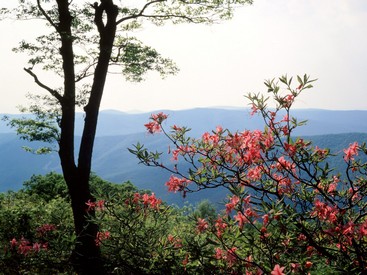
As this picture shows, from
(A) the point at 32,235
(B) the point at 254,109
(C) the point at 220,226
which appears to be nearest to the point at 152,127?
(B) the point at 254,109

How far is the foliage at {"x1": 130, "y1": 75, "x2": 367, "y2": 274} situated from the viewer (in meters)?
3.11

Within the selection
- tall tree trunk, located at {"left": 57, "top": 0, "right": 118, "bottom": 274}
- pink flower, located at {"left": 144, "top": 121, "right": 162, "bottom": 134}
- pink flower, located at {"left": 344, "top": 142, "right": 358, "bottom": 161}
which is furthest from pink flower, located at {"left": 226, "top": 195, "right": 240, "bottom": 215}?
tall tree trunk, located at {"left": 57, "top": 0, "right": 118, "bottom": 274}

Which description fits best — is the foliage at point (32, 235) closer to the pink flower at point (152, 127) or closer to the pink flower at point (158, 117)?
the pink flower at point (152, 127)

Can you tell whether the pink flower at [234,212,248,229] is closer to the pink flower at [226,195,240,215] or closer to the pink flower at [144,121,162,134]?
the pink flower at [226,195,240,215]

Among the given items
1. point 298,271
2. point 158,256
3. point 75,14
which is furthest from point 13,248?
point 75,14

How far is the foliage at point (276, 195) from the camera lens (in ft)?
10.2

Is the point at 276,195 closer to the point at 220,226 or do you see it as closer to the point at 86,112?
the point at 220,226

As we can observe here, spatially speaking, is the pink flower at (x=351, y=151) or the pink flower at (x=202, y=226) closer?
the pink flower at (x=351, y=151)

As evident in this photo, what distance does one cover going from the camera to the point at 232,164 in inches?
153

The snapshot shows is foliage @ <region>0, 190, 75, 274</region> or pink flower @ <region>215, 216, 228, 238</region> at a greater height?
pink flower @ <region>215, 216, 228, 238</region>

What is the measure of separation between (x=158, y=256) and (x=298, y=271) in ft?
5.29

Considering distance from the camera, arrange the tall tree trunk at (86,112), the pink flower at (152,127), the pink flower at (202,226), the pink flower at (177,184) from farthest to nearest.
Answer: the tall tree trunk at (86,112) < the pink flower at (152,127) < the pink flower at (177,184) < the pink flower at (202,226)

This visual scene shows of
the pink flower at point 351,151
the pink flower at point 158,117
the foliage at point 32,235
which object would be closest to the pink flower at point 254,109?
the pink flower at point 351,151

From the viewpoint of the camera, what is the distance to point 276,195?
3.68 meters
